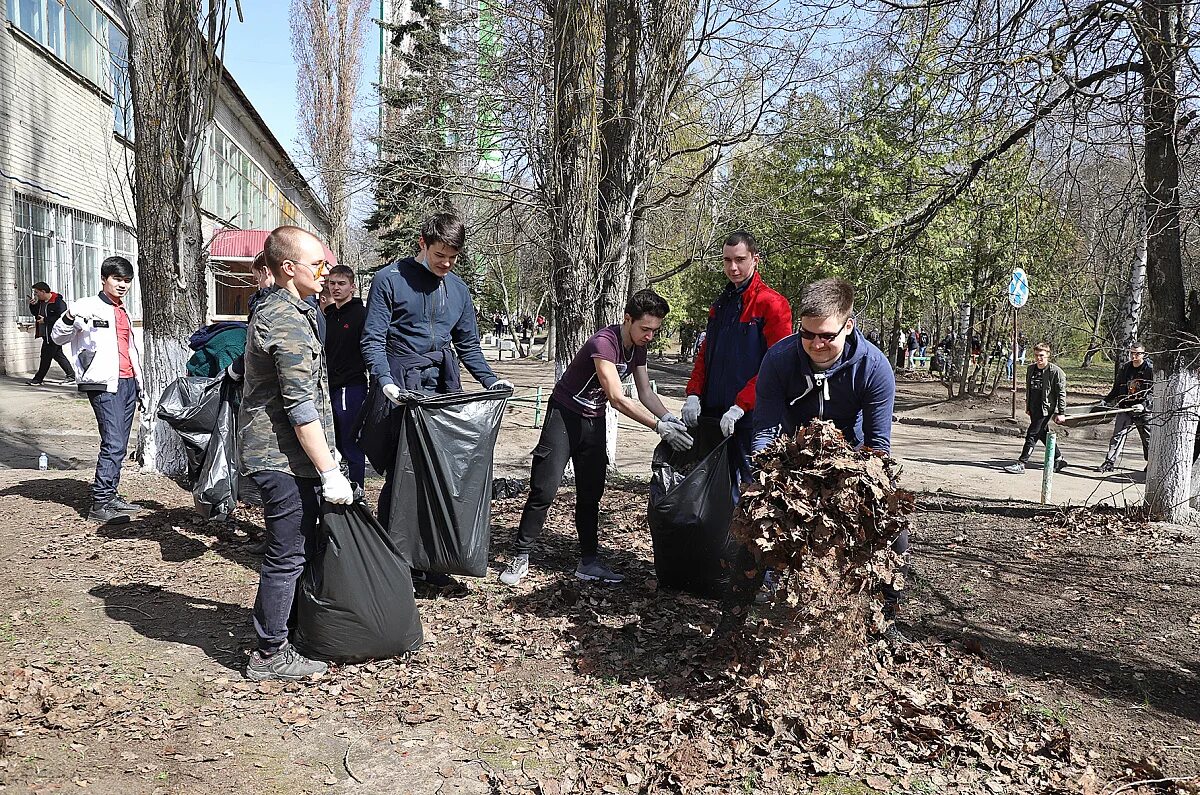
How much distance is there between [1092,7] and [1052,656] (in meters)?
4.44

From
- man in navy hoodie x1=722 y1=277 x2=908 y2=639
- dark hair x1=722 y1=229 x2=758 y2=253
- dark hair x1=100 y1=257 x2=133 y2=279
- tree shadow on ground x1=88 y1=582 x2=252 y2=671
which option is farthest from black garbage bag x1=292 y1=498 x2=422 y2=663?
dark hair x1=100 y1=257 x2=133 y2=279

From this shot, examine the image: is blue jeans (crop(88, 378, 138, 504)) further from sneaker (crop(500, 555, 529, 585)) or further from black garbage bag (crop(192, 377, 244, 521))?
sneaker (crop(500, 555, 529, 585))

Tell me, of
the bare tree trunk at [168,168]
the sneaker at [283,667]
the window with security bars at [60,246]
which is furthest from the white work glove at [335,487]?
the window with security bars at [60,246]

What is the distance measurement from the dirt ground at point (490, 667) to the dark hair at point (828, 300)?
1.36 m

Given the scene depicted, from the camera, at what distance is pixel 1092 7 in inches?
230

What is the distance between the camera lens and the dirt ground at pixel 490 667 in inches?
116

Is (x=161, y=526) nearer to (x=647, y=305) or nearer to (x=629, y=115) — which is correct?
(x=647, y=305)

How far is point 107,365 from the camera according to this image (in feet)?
18.0

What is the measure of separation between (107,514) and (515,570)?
111 inches

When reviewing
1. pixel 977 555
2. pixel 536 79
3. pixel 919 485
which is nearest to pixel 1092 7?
pixel 977 555

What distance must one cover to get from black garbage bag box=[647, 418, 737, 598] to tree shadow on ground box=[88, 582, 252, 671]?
6.56 ft

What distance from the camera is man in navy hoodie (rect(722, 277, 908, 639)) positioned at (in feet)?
11.1

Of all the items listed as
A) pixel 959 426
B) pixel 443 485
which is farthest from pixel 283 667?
pixel 959 426

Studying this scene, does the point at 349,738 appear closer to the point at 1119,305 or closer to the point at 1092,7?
the point at 1092,7
